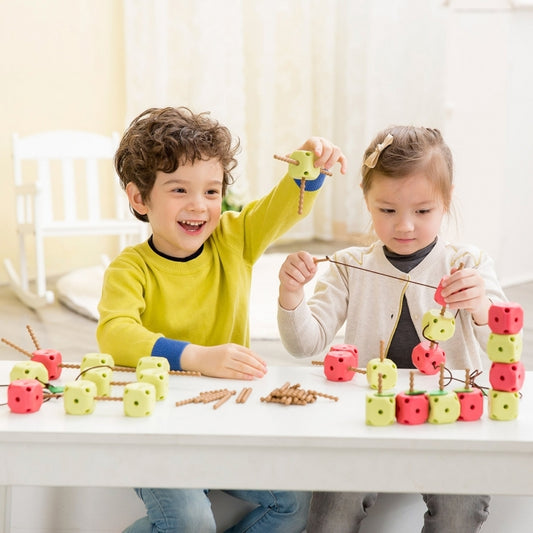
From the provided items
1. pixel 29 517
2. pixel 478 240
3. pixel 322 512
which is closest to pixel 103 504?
pixel 29 517

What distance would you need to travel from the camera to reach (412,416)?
2.98 ft

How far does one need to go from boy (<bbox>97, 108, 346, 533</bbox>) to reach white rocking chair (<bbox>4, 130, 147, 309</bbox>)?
1790 millimetres

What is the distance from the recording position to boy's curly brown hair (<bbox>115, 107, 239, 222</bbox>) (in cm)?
131

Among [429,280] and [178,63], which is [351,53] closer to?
[178,63]

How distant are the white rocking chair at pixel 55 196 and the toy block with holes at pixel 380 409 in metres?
2.35

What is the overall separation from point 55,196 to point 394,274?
276 centimetres

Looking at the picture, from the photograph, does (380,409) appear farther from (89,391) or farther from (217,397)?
(89,391)

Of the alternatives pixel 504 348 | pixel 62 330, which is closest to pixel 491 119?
pixel 62 330

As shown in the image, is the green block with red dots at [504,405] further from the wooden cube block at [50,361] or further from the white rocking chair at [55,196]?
the white rocking chair at [55,196]

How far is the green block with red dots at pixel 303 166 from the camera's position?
1.19 m

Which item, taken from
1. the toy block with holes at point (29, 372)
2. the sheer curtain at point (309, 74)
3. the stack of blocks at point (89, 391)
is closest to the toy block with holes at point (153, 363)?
the stack of blocks at point (89, 391)

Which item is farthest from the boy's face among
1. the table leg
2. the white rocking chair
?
the white rocking chair

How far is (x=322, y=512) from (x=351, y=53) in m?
3.69

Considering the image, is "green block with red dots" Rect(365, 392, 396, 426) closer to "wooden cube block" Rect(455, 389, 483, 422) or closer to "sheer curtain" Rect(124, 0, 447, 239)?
"wooden cube block" Rect(455, 389, 483, 422)
